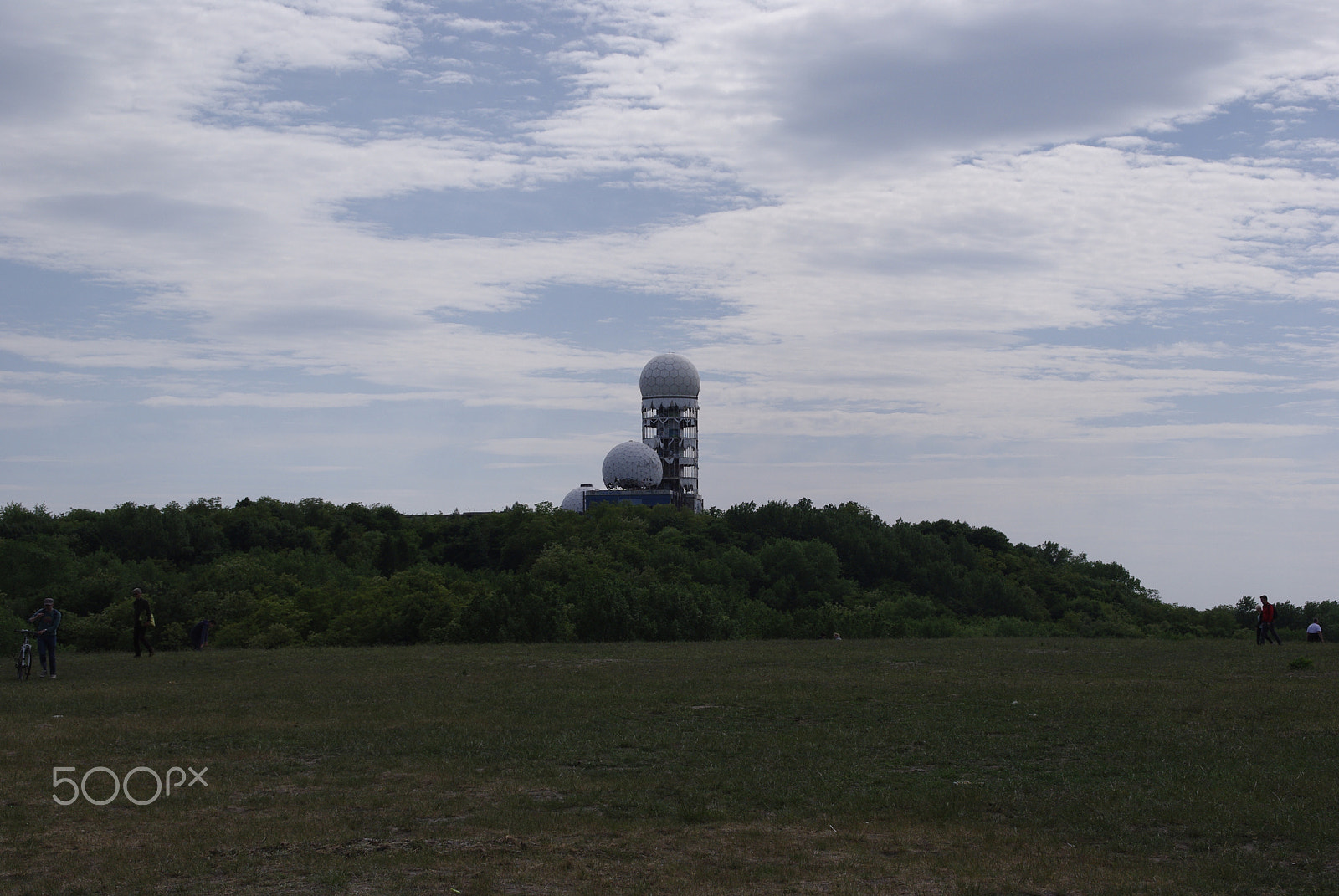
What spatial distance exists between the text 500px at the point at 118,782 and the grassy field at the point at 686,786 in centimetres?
11

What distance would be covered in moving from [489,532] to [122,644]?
42.8 metres

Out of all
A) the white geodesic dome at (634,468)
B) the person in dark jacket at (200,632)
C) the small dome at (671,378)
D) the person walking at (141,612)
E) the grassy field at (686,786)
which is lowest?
the person in dark jacket at (200,632)

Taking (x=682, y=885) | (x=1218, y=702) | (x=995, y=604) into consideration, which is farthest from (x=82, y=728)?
(x=995, y=604)

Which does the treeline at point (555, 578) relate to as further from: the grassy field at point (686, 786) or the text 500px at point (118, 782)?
the text 500px at point (118, 782)

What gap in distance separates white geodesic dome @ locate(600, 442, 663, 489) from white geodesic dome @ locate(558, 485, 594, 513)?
86.5 inches

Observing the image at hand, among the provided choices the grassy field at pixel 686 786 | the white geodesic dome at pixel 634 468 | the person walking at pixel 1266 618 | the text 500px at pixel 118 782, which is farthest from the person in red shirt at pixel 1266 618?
the white geodesic dome at pixel 634 468

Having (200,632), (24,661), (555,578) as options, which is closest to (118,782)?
(24,661)

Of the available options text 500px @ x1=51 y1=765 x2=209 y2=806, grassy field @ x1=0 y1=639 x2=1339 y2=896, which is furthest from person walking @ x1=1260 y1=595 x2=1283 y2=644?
text 500px @ x1=51 y1=765 x2=209 y2=806

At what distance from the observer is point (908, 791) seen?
11.8m

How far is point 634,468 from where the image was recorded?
326 ft

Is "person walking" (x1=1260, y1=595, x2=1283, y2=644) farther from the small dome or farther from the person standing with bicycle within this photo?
the small dome

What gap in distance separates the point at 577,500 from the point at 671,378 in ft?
43.6

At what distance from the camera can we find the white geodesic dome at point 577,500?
3920 inches

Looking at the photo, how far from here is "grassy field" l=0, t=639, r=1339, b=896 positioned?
9062mm
